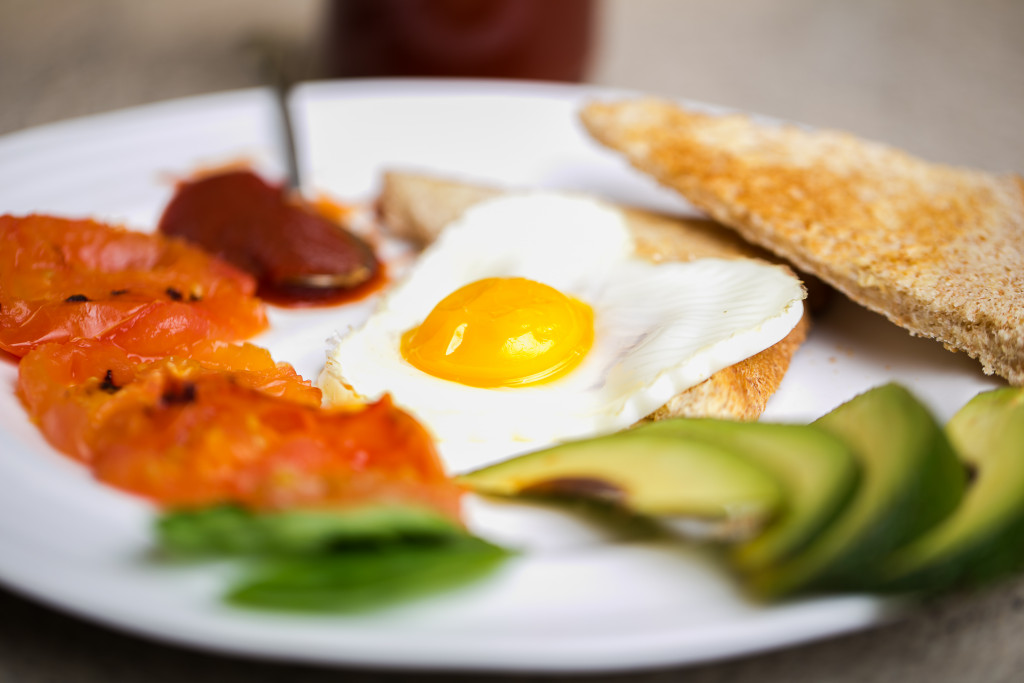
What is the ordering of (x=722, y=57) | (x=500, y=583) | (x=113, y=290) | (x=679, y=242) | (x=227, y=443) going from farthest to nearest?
(x=722, y=57) → (x=679, y=242) → (x=113, y=290) → (x=227, y=443) → (x=500, y=583)

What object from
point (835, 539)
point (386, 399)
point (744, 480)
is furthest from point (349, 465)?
point (835, 539)

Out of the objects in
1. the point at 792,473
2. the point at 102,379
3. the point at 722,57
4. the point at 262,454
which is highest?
the point at 792,473

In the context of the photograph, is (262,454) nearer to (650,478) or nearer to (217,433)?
(217,433)

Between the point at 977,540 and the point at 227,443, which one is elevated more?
the point at 977,540

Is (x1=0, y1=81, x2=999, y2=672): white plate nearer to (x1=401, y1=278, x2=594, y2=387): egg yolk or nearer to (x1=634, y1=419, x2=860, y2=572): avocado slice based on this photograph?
(x1=634, y1=419, x2=860, y2=572): avocado slice

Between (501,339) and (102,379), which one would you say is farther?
(501,339)

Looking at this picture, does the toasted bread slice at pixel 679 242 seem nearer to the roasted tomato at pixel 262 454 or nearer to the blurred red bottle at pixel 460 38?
the roasted tomato at pixel 262 454

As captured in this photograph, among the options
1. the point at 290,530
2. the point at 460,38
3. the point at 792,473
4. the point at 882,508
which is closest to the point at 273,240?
the point at 290,530
